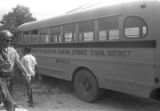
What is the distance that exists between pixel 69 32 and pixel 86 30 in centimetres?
80

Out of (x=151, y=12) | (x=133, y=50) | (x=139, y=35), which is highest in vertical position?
(x=151, y=12)

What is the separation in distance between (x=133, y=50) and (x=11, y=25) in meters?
25.6

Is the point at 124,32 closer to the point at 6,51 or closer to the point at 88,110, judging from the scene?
the point at 88,110

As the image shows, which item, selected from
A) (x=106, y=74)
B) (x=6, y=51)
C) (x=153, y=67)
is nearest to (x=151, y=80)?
(x=153, y=67)

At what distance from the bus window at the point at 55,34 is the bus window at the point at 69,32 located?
0.35 m

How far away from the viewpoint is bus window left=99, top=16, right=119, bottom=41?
16.8ft

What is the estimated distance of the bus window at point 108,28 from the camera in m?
5.12

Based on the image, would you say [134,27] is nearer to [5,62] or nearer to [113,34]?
[113,34]

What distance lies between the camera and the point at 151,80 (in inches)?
176

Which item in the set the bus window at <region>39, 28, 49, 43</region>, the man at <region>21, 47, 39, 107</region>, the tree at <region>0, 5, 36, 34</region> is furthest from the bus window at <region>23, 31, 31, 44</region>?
the tree at <region>0, 5, 36, 34</region>

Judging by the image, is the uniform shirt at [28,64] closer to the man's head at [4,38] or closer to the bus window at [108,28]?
the bus window at [108,28]

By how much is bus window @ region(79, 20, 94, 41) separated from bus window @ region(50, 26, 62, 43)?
110cm

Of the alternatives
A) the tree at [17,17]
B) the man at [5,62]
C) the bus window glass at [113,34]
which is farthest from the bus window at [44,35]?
the tree at [17,17]

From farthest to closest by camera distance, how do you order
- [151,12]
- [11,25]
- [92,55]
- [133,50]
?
[11,25]
[92,55]
[133,50]
[151,12]
